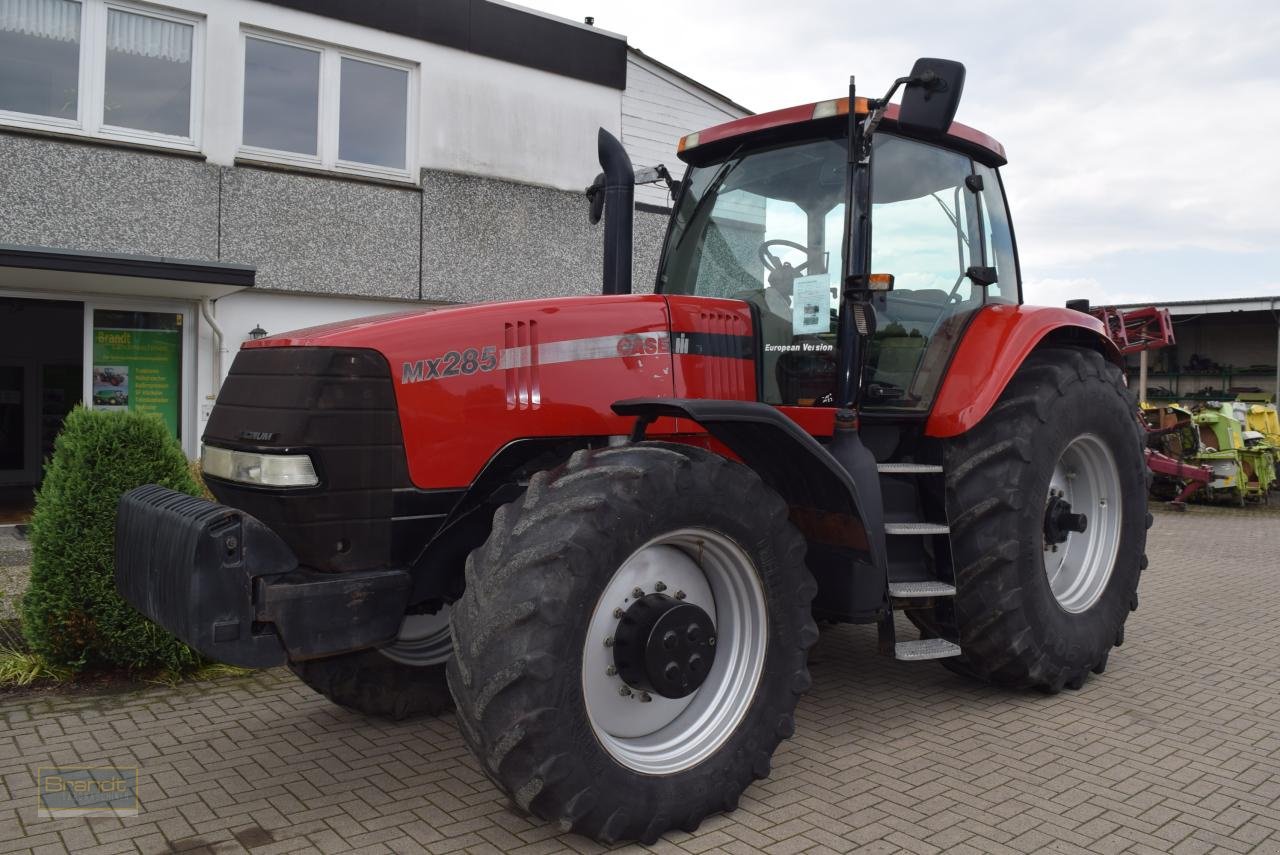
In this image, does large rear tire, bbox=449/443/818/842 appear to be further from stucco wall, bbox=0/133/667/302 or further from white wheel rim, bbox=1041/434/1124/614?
stucco wall, bbox=0/133/667/302

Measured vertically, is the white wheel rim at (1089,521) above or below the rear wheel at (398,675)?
above

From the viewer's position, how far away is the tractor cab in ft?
13.3

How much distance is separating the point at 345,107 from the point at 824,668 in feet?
25.1

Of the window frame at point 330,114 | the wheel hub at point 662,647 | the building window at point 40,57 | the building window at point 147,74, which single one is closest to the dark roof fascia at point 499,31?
the window frame at point 330,114

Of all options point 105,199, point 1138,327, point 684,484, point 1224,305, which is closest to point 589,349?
point 684,484

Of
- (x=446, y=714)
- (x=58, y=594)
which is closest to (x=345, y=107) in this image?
(x=58, y=594)

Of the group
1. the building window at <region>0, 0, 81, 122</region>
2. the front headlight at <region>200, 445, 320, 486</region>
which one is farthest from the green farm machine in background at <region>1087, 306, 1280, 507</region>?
the front headlight at <region>200, 445, 320, 486</region>

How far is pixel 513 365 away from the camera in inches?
131

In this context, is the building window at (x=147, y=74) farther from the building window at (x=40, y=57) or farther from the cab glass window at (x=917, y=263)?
the cab glass window at (x=917, y=263)

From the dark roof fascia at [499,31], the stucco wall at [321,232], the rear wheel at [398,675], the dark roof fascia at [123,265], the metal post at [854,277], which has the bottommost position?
the rear wheel at [398,675]

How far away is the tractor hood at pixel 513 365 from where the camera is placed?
3164mm

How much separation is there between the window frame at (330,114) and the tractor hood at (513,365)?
6.77m

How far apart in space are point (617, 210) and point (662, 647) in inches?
77.9

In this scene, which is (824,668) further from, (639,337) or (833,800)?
(639,337)
